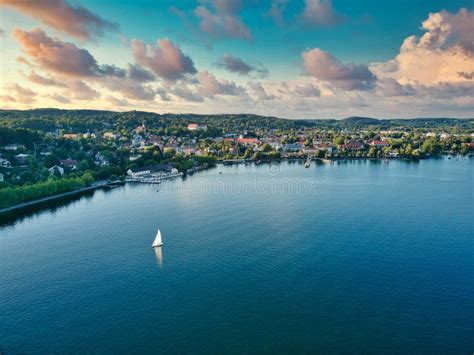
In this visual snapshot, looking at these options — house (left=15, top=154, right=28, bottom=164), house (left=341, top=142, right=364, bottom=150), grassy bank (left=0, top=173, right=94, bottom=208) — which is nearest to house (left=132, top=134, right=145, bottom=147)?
house (left=15, top=154, right=28, bottom=164)

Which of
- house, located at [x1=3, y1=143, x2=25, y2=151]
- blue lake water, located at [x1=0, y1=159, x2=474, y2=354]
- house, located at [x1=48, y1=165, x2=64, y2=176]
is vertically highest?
house, located at [x1=3, y1=143, x2=25, y2=151]

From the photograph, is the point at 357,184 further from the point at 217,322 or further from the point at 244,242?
the point at 217,322

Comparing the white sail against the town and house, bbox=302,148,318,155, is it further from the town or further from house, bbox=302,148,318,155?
house, bbox=302,148,318,155

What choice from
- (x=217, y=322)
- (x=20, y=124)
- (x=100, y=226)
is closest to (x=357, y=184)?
(x=100, y=226)

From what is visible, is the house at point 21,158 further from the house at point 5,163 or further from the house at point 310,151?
the house at point 310,151

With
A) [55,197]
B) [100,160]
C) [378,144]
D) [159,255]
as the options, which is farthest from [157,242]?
[378,144]

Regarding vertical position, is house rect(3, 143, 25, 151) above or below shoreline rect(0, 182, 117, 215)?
above

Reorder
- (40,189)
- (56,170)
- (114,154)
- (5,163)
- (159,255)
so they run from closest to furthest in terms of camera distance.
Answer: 1. (159,255)
2. (40,189)
3. (56,170)
4. (5,163)
5. (114,154)

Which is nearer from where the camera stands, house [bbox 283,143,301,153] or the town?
the town

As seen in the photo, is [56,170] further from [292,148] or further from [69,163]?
[292,148]
